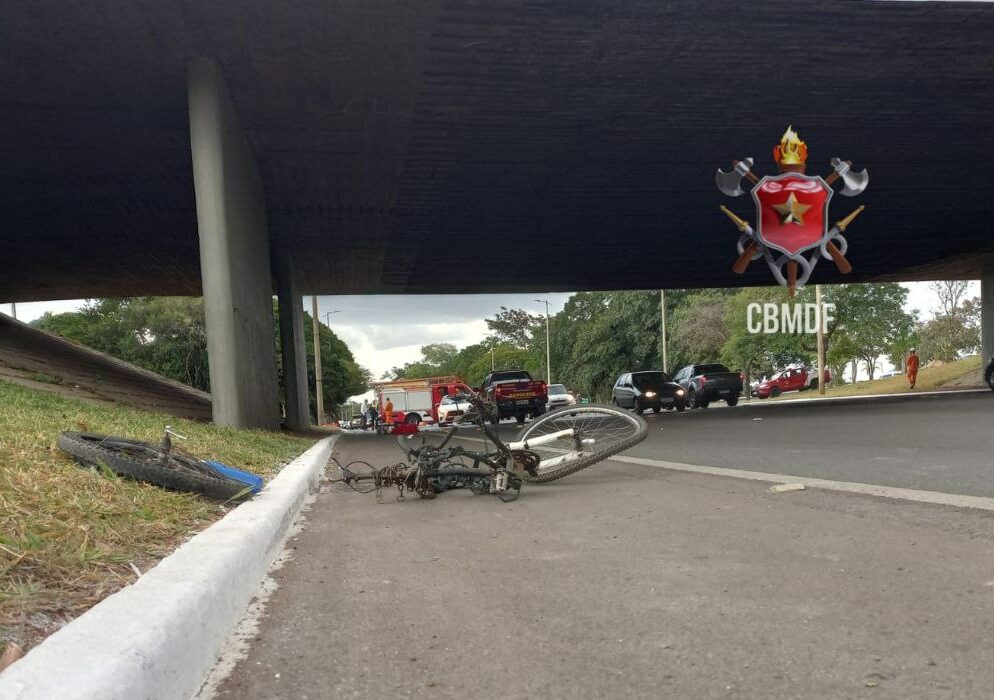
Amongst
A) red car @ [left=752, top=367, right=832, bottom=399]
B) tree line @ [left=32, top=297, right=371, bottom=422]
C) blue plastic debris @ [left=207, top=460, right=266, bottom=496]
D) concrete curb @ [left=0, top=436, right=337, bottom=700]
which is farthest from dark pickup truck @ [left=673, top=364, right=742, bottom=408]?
tree line @ [left=32, top=297, right=371, bottom=422]

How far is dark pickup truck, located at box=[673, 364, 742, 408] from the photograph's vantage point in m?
31.7

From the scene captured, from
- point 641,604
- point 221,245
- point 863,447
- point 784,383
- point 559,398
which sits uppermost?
point 221,245

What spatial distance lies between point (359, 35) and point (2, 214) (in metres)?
17.7

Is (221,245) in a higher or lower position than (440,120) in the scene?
lower

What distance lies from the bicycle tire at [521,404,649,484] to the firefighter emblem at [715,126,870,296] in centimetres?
1386

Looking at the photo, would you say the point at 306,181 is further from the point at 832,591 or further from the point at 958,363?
the point at 958,363

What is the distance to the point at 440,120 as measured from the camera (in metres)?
17.8

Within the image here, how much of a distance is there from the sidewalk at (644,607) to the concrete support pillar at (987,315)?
3604cm

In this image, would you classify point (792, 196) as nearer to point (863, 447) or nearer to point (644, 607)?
point (863, 447)

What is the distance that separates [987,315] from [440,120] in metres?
30.5

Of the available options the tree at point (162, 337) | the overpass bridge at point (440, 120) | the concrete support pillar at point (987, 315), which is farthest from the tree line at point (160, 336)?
the concrete support pillar at point (987, 315)

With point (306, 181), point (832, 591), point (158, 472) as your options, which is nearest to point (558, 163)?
point (306, 181)

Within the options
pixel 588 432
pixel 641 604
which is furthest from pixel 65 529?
pixel 588 432

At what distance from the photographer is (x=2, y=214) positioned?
25531mm
